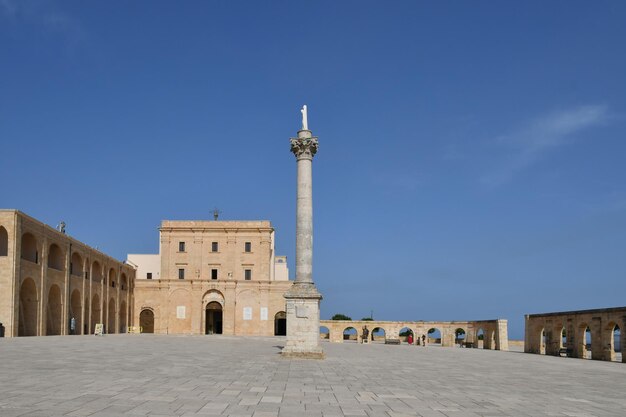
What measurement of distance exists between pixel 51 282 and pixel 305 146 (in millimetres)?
24601

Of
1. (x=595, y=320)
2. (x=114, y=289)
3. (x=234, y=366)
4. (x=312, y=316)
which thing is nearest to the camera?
(x=234, y=366)

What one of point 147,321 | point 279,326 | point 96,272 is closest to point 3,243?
point 96,272

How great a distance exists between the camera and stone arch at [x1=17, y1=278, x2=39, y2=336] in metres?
37.1

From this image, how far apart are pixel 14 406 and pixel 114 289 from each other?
157 feet

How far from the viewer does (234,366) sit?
18.3 metres

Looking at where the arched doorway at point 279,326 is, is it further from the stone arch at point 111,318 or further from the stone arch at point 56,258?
the stone arch at point 56,258

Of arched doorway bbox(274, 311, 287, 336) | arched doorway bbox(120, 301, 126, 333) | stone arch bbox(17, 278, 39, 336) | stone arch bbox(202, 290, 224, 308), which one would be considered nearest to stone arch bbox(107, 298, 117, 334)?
arched doorway bbox(120, 301, 126, 333)

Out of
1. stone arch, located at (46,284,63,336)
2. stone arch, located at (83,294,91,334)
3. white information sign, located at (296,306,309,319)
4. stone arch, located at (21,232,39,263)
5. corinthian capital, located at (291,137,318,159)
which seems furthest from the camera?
stone arch, located at (83,294,91,334)

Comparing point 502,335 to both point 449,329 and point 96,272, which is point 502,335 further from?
point 96,272

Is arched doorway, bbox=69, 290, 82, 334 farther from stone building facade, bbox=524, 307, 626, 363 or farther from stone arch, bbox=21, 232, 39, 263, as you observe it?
stone building facade, bbox=524, 307, 626, 363

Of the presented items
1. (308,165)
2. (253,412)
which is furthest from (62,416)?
(308,165)

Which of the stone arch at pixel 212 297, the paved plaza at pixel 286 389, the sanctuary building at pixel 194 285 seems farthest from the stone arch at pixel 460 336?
the paved plaza at pixel 286 389

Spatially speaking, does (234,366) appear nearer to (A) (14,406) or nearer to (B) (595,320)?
(A) (14,406)

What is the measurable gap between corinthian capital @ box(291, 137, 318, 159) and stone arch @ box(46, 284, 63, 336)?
83.0 ft
